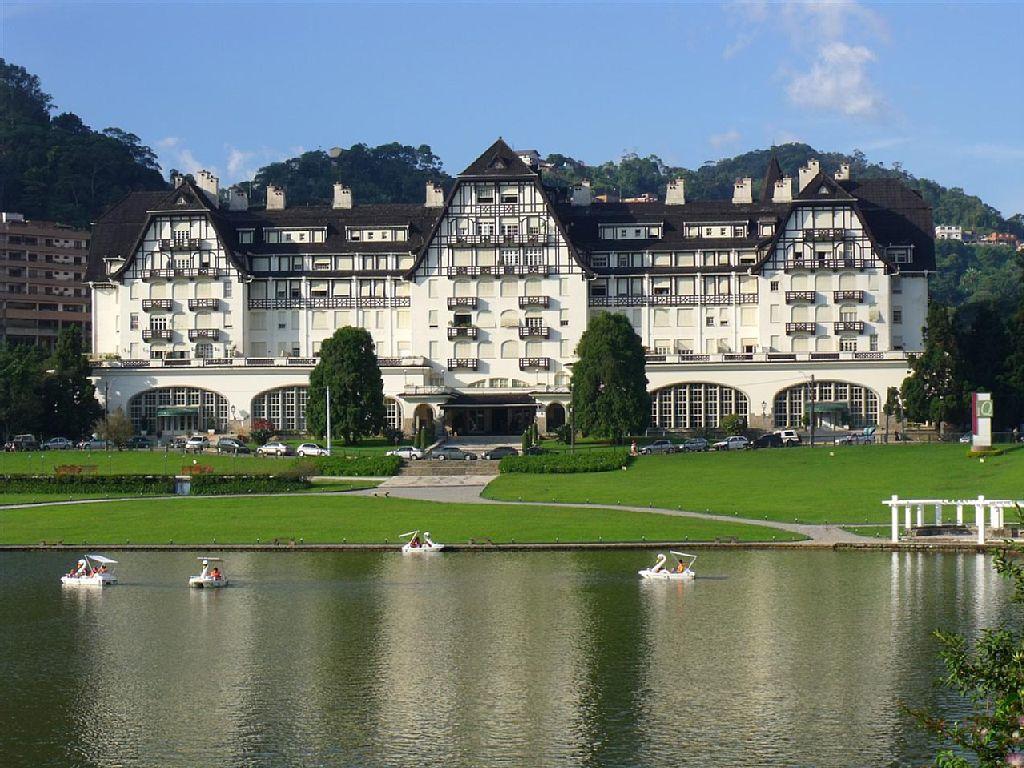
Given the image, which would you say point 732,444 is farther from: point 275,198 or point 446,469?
point 275,198

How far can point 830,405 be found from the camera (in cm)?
14562

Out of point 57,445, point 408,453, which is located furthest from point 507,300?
point 57,445

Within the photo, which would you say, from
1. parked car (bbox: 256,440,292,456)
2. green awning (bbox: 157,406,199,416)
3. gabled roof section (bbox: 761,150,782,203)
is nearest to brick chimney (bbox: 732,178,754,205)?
gabled roof section (bbox: 761,150,782,203)

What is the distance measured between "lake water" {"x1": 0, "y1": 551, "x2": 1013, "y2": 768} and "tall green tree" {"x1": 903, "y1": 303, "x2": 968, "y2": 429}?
56.3 metres

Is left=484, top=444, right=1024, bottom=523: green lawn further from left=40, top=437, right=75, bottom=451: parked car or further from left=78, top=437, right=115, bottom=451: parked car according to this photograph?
left=40, top=437, right=75, bottom=451: parked car


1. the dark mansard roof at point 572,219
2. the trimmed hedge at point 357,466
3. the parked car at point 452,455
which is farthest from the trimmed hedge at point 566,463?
the dark mansard roof at point 572,219

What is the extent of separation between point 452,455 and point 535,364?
91.8 feet

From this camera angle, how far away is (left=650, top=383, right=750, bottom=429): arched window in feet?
480

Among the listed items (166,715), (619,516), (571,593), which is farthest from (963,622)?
(619,516)

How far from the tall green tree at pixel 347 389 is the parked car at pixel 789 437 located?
33.3 metres

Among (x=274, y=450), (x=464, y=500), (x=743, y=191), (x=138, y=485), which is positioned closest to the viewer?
(x=464, y=500)

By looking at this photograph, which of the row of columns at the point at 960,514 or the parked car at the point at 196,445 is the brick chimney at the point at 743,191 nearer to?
the parked car at the point at 196,445

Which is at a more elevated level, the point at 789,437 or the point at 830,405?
the point at 830,405

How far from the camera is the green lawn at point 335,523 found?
85.8m
